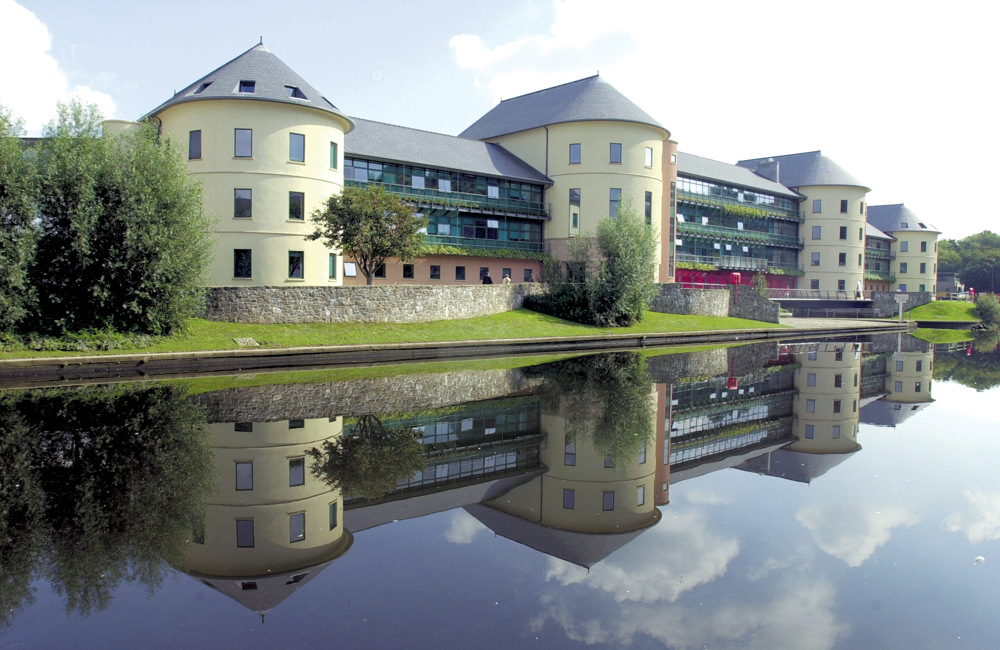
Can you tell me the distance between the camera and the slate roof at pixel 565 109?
4575cm

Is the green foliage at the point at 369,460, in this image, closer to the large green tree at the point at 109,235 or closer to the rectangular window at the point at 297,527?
the rectangular window at the point at 297,527

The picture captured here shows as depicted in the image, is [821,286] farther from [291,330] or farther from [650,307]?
[291,330]

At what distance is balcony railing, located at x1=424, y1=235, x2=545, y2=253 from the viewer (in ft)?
138

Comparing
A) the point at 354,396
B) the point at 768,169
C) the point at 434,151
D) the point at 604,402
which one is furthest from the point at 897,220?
the point at 354,396

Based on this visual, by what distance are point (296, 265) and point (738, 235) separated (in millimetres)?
46249

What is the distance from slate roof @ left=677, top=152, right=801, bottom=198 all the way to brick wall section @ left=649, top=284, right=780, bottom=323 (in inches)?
615

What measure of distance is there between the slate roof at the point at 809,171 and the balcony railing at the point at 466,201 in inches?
1513

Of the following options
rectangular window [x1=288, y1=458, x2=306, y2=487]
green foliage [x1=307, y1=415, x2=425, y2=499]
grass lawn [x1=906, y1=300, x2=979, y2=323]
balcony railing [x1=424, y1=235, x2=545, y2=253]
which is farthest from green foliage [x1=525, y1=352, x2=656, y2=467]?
grass lawn [x1=906, y1=300, x2=979, y2=323]

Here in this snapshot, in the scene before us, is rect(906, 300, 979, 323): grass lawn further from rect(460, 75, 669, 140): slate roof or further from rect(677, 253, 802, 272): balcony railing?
rect(460, 75, 669, 140): slate roof

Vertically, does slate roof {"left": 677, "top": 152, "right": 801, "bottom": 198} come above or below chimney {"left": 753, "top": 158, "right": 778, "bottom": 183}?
below

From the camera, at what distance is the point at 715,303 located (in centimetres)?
4438

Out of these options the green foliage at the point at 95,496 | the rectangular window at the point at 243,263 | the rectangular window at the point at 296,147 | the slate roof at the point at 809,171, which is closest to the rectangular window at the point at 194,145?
the rectangular window at the point at 296,147

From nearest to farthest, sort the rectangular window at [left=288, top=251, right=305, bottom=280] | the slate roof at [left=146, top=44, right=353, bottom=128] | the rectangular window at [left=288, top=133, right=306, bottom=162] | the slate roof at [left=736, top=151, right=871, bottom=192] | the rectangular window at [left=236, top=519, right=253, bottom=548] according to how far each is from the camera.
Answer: the rectangular window at [left=236, top=519, right=253, bottom=548], the slate roof at [left=146, top=44, right=353, bottom=128], the rectangular window at [left=288, top=133, right=306, bottom=162], the rectangular window at [left=288, top=251, right=305, bottom=280], the slate roof at [left=736, top=151, right=871, bottom=192]

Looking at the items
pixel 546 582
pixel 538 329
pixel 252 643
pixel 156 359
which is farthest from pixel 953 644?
pixel 538 329
